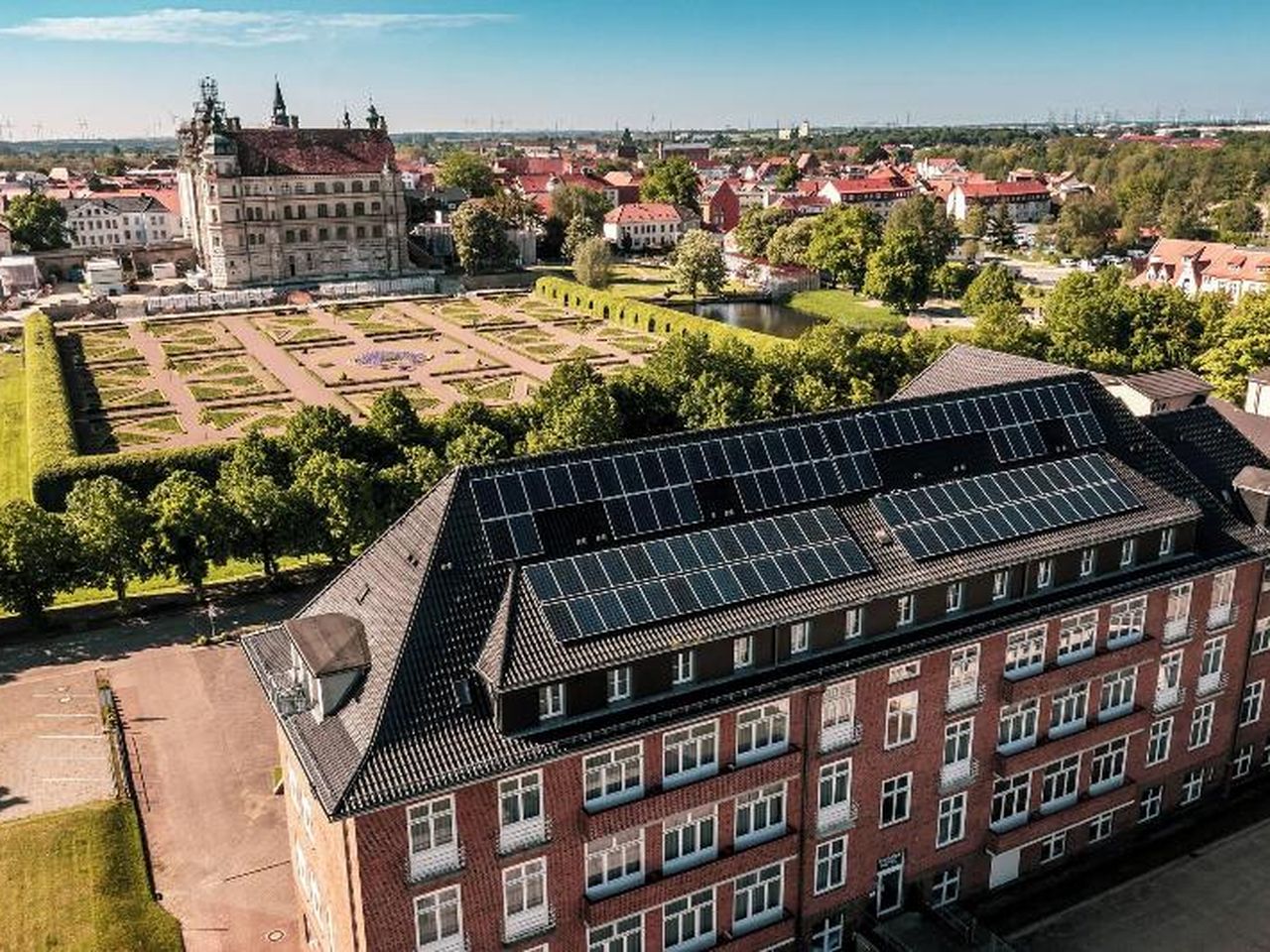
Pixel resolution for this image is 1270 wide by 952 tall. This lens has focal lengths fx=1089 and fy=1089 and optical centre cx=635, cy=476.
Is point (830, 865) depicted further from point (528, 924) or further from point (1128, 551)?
point (1128, 551)

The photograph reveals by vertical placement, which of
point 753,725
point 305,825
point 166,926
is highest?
point 753,725

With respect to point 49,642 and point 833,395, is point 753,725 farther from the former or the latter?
point 833,395

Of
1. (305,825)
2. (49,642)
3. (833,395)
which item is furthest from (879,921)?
(833,395)

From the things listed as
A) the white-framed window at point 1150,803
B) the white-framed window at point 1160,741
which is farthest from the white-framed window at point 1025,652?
the white-framed window at point 1150,803

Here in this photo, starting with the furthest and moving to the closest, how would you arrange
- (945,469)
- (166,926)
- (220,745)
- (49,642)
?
(49,642) → (220,745) → (945,469) → (166,926)

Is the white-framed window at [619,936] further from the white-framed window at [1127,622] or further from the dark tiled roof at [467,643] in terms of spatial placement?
the white-framed window at [1127,622]

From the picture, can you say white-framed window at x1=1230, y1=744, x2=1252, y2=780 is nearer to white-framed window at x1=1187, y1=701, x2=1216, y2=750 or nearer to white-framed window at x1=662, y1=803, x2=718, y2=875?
white-framed window at x1=1187, y1=701, x2=1216, y2=750
